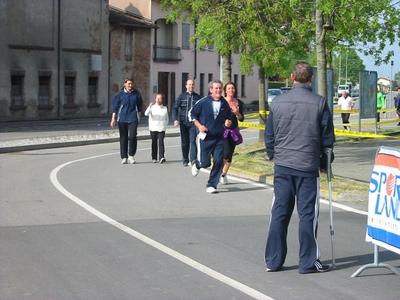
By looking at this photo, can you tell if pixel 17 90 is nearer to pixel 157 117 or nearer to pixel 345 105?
pixel 345 105

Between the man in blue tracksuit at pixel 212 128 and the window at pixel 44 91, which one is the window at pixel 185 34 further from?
the man in blue tracksuit at pixel 212 128

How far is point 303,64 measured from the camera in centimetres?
765

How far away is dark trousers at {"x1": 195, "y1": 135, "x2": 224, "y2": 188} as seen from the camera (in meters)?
13.2

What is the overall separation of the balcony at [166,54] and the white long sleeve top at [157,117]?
35.8m

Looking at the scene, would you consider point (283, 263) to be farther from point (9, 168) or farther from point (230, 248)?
point (9, 168)

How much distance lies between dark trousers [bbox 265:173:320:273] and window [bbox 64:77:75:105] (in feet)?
128

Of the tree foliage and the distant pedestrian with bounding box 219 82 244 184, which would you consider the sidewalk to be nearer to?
the tree foliage

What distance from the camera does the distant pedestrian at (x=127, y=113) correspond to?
18.2 m

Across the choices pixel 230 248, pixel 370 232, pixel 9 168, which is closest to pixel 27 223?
pixel 230 248

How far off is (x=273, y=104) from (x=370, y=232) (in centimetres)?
153

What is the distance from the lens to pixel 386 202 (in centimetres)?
748

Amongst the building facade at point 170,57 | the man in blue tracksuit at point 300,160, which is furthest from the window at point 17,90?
the man in blue tracksuit at point 300,160

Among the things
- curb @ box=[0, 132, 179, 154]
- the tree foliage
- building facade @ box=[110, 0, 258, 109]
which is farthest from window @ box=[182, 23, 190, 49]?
the tree foliage

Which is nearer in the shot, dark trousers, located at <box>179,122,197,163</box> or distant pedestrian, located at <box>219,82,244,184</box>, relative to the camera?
distant pedestrian, located at <box>219,82,244,184</box>
